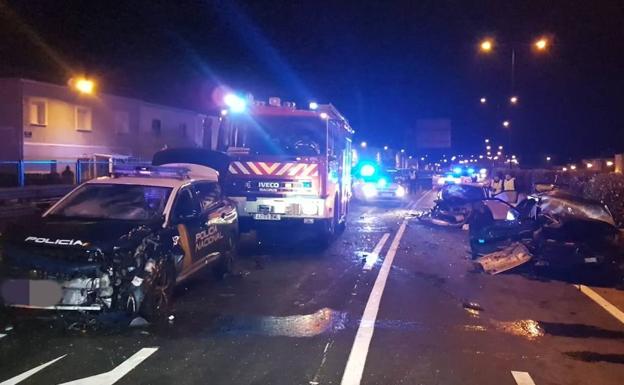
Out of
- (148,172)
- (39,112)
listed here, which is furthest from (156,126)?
(148,172)

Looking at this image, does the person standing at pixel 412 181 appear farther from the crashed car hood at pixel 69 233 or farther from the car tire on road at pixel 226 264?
the crashed car hood at pixel 69 233

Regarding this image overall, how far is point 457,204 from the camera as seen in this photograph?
19562mm

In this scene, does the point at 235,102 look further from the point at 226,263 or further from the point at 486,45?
the point at 486,45

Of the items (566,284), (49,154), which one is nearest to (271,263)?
(566,284)

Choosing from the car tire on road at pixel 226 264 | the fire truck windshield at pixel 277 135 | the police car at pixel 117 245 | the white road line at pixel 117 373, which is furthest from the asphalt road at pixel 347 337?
the fire truck windshield at pixel 277 135

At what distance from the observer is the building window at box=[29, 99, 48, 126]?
27547 millimetres

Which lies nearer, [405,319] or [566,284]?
[405,319]

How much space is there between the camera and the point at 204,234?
8734 millimetres

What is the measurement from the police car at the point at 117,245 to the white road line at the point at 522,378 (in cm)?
395

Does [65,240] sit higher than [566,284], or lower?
higher

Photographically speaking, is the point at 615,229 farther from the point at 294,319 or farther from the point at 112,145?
the point at 112,145

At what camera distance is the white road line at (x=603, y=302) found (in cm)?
812

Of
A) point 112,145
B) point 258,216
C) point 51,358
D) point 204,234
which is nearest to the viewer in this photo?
point 51,358

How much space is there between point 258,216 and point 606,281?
6.97m
